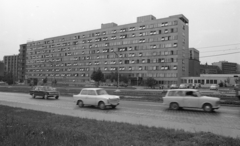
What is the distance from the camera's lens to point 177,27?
7531cm

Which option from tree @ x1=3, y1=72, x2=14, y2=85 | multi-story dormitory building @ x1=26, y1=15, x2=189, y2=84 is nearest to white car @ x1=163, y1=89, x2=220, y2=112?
multi-story dormitory building @ x1=26, y1=15, x2=189, y2=84

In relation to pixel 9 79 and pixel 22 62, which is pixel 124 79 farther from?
pixel 22 62

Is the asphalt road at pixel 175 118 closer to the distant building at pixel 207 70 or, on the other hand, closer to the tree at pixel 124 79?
the tree at pixel 124 79

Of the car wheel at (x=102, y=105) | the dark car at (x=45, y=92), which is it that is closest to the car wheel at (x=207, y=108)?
the car wheel at (x=102, y=105)

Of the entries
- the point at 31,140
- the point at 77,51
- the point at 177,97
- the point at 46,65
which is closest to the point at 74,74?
the point at 77,51

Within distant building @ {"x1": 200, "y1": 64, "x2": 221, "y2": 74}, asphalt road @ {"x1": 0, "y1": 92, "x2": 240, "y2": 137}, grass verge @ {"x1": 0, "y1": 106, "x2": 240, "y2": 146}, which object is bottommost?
asphalt road @ {"x1": 0, "y1": 92, "x2": 240, "y2": 137}

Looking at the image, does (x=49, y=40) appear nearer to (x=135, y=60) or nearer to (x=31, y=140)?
(x=135, y=60)

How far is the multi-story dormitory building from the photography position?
3022 inches

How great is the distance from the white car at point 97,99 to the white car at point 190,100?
407 centimetres

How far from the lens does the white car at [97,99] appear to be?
14.5 meters

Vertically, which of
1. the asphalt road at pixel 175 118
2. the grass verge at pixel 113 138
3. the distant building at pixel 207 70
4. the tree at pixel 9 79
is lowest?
the asphalt road at pixel 175 118

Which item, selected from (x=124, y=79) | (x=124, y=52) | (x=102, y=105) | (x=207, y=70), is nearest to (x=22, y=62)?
(x=124, y=52)

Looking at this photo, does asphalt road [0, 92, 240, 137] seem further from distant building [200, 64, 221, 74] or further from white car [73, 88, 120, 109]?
distant building [200, 64, 221, 74]

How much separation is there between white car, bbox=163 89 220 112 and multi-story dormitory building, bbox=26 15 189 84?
4938 cm
